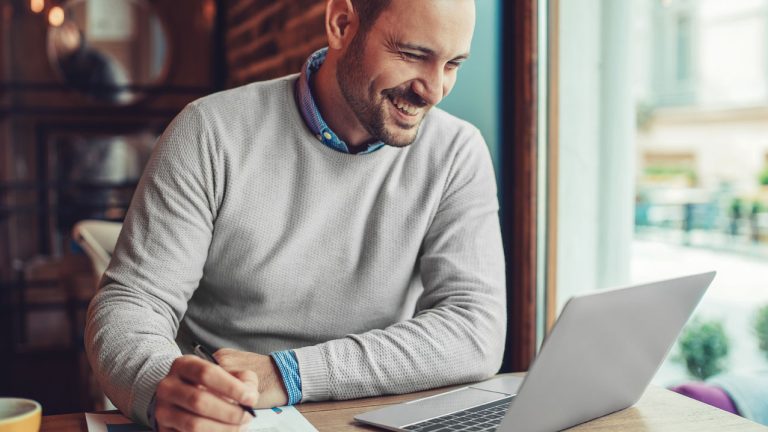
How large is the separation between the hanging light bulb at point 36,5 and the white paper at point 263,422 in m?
3.64

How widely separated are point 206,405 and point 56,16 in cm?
381

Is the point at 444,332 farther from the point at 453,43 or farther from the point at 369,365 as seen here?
the point at 453,43

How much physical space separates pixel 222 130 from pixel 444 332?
0.52m

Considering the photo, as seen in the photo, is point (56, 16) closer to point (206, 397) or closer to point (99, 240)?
point (99, 240)

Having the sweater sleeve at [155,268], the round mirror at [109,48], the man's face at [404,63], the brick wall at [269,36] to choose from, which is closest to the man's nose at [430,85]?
the man's face at [404,63]

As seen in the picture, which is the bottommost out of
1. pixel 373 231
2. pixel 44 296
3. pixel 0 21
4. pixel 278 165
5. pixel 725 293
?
pixel 44 296

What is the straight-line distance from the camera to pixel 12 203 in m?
4.20

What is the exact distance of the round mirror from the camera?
4176mm

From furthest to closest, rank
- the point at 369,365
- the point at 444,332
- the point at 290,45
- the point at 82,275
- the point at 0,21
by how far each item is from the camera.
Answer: the point at 0,21
the point at 82,275
the point at 290,45
the point at 444,332
the point at 369,365

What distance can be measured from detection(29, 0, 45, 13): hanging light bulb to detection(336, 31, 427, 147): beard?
130 inches

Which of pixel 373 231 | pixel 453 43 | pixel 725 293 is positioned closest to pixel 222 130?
pixel 373 231

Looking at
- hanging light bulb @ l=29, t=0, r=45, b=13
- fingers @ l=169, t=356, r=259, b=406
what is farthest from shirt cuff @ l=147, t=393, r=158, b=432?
hanging light bulb @ l=29, t=0, r=45, b=13

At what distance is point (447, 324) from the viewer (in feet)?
4.22

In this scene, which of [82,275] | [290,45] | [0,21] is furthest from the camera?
[0,21]
